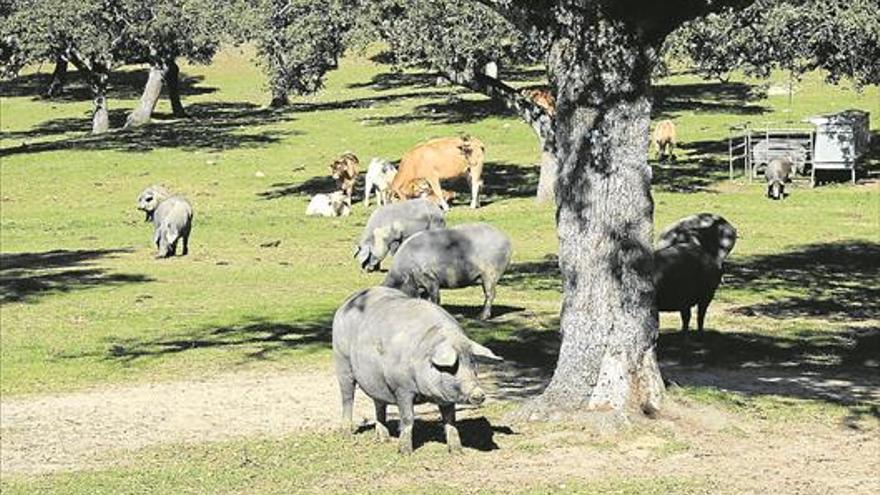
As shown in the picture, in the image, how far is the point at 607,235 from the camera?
15922 mm

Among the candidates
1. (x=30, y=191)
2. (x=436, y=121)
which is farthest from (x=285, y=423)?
(x=436, y=121)

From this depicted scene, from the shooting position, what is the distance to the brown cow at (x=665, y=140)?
53.1 m

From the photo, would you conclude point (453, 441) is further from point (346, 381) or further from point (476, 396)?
point (346, 381)

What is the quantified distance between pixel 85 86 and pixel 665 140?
5251cm

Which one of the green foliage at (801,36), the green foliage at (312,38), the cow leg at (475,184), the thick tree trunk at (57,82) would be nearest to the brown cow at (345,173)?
the cow leg at (475,184)

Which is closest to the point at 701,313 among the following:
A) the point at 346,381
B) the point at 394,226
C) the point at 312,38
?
the point at 346,381

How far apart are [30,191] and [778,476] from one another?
41.5 m

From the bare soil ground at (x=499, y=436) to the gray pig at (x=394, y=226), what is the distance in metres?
8.94

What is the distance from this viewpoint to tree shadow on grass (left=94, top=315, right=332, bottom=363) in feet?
78.0

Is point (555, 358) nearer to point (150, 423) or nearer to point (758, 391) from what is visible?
point (758, 391)

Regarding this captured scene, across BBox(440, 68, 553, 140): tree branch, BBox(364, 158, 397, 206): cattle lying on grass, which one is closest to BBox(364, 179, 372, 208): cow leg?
BBox(364, 158, 397, 206): cattle lying on grass

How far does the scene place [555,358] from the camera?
21703 mm

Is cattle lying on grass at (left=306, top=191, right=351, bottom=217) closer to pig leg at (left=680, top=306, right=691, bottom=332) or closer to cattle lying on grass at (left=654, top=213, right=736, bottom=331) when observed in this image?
cattle lying on grass at (left=654, top=213, right=736, bottom=331)

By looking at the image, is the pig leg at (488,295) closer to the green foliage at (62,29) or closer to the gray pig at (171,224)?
the gray pig at (171,224)
